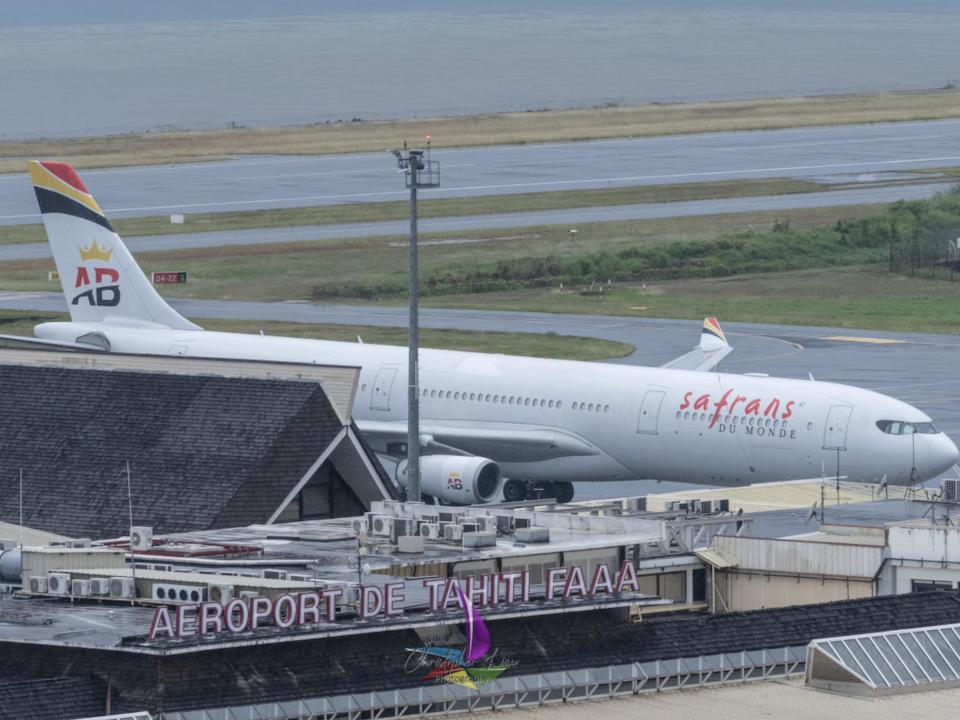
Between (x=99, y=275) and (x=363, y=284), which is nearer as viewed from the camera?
(x=99, y=275)

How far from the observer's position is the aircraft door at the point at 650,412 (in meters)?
71.7

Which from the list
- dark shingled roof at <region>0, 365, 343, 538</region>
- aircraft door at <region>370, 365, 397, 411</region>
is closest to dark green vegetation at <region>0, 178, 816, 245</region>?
aircraft door at <region>370, 365, 397, 411</region>

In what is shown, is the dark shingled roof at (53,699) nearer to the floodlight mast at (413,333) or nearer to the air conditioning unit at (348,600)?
the air conditioning unit at (348,600)

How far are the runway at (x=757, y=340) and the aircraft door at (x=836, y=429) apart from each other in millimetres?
15609

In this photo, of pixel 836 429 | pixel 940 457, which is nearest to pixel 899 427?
pixel 940 457

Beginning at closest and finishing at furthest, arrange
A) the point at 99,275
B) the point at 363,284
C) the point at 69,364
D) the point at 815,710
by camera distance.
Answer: the point at 815,710
the point at 69,364
the point at 99,275
the point at 363,284

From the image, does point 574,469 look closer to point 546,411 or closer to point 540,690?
point 546,411

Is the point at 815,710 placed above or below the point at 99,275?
below

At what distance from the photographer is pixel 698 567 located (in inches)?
1855

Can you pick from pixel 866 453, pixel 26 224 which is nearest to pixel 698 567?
pixel 866 453

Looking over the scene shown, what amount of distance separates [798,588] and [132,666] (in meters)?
19.0

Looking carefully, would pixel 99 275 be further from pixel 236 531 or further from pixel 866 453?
pixel 236 531

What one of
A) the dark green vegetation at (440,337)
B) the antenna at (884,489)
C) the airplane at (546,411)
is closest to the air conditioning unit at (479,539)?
the antenna at (884,489)

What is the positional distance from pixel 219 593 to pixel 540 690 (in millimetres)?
5993
